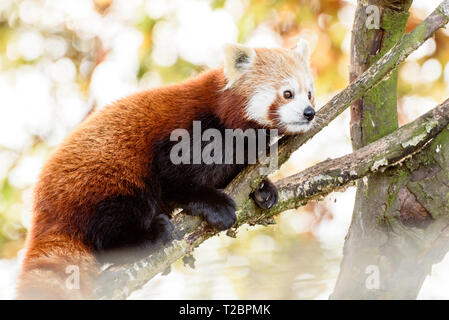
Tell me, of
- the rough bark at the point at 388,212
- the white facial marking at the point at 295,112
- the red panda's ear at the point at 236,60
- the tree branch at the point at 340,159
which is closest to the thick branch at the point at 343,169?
the tree branch at the point at 340,159

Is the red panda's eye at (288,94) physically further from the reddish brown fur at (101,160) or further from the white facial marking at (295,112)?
the reddish brown fur at (101,160)

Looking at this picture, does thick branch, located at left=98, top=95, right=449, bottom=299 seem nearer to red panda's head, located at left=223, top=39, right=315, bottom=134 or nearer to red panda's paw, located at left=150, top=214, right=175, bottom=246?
red panda's paw, located at left=150, top=214, right=175, bottom=246

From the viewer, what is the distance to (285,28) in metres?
5.11

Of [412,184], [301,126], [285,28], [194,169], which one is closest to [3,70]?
[285,28]

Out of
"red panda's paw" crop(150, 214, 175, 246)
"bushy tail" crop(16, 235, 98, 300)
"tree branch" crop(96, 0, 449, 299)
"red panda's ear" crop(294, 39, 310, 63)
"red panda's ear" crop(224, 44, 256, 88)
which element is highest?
"red panda's ear" crop(294, 39, 310, 63)

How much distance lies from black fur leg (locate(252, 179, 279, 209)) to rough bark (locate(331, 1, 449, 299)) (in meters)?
0.51

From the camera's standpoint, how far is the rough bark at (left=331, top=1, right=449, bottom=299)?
2467 millimetres

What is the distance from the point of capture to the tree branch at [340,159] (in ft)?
8.01

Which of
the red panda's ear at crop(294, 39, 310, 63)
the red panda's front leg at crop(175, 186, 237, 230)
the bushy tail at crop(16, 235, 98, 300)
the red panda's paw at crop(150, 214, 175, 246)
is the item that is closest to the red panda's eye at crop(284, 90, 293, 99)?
the red panda's ear at crop(294, 39, 310, 63)

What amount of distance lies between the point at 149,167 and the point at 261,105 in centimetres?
64

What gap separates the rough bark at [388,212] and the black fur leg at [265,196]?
0.51 metres

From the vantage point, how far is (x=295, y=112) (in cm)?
254

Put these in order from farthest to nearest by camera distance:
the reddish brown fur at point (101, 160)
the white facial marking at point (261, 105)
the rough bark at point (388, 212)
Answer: the white facial marking at point (261, 105)
the rough bark at point (388, 212)
the reddish brown fur at point (101, 160)

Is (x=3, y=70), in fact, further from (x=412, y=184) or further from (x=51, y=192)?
(x=412, y=184)
